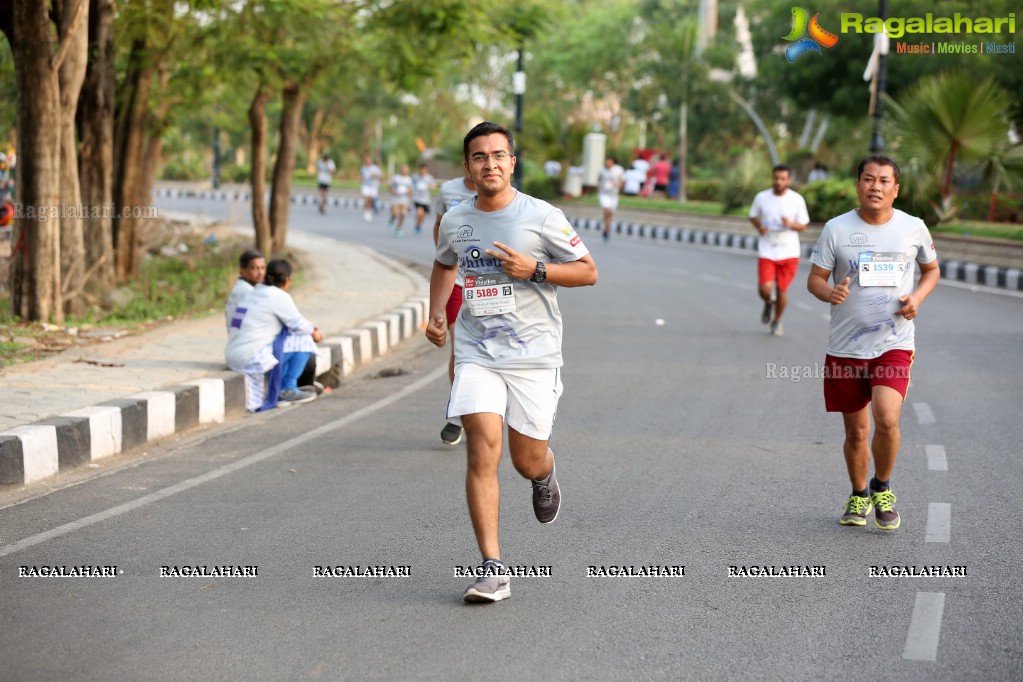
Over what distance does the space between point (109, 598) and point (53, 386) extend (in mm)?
4691

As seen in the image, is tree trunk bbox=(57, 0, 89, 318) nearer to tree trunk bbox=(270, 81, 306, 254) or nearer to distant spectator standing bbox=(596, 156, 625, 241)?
tree trunk bbox=(270, 81, 306, 254)

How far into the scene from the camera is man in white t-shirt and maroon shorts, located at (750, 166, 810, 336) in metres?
14.5

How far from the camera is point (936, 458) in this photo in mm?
8227

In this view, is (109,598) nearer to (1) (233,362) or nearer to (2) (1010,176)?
(1) (233,362)

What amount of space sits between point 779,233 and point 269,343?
21.1ft

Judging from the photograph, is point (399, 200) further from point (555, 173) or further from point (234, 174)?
point (234, 174)

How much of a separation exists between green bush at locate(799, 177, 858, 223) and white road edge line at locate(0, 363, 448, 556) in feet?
65.0

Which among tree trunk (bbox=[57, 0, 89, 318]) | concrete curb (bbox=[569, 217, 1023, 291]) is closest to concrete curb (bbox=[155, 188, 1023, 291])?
concrete curb (bbox=[569, 217, 1023, 291])

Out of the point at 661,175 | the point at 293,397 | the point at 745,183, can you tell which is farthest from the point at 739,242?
the point at 293,397

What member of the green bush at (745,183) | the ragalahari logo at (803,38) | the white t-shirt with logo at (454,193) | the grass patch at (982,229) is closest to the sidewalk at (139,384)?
the white t-shirt with logo at (454,193)

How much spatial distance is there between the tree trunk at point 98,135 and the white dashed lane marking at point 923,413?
8762 mm

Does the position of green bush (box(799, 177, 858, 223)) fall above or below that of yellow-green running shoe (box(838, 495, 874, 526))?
above

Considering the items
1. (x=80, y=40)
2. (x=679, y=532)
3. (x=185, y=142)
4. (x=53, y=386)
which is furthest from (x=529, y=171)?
(x=679, y=532)

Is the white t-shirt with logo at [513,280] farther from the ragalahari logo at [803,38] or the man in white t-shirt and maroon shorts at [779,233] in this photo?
the ragalahari logo at [803,38]
